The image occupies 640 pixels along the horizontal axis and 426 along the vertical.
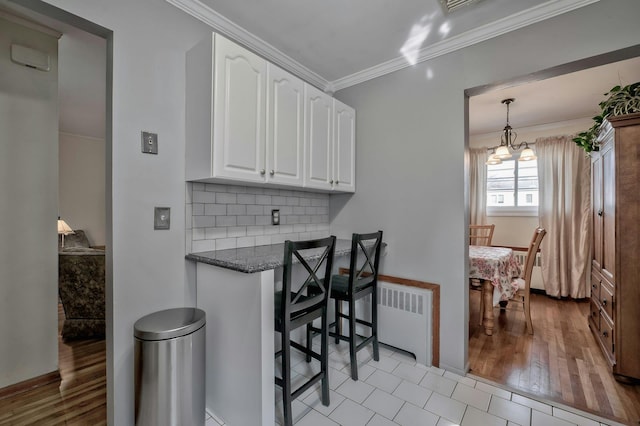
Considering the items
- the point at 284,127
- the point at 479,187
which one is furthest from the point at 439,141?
the point at 479,187

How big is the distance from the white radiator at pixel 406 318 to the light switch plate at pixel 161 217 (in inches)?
67.8

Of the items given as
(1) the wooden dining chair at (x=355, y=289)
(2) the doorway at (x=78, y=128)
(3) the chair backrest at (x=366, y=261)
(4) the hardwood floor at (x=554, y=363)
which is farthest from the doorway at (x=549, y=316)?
(2) the doorway at (x=78, y=128)

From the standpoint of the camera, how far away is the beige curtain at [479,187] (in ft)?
15.3

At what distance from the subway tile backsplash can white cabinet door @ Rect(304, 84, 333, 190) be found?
35 cm

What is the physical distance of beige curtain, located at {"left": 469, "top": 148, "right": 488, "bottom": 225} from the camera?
15.3 feet

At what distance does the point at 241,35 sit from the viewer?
2090 millimetres

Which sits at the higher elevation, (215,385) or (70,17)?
(70,17)

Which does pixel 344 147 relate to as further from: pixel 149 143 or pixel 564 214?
pixel 564 214

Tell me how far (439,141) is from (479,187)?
9.71ft

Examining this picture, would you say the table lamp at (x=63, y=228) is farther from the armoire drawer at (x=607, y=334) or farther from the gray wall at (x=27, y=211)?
the armoire drawer at (x=607, y=334)

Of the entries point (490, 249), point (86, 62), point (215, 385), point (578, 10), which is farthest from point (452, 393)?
point (86, 62)

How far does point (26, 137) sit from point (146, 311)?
1.55 metres

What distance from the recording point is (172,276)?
5.73 ft

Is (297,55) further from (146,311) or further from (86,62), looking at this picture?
(146,311)
